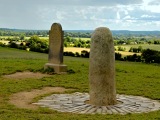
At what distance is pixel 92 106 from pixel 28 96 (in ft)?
10.6

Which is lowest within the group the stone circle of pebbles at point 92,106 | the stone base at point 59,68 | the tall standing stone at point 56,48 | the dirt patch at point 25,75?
the stone circle of pebbles at point 92,106

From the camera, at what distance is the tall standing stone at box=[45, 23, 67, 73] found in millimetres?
21703

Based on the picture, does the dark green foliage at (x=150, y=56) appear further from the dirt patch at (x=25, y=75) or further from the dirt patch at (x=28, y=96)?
the dirt patch at (x=28, y=96)

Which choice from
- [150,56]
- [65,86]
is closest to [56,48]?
[65,86]

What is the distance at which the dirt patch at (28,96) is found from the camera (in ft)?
40.3

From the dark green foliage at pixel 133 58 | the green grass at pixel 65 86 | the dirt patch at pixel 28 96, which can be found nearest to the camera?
the green grass at pixel 65 86

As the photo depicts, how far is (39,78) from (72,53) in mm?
21683

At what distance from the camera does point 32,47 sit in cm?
4453

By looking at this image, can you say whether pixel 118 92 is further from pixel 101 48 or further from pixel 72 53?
pixel 72 53

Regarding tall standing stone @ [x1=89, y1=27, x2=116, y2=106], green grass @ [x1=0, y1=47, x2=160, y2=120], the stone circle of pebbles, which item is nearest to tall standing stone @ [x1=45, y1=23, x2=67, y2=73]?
green grass @ [x1=0, y1=47, x2=160, y2=120]

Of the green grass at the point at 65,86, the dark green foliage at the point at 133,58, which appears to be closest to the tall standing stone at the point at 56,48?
the green grass at the point at 65,86

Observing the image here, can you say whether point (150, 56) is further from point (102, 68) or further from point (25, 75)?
point (102, 68)

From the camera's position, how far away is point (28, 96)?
46.2 ft

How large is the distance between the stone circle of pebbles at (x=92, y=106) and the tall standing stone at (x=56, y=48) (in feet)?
24.8
